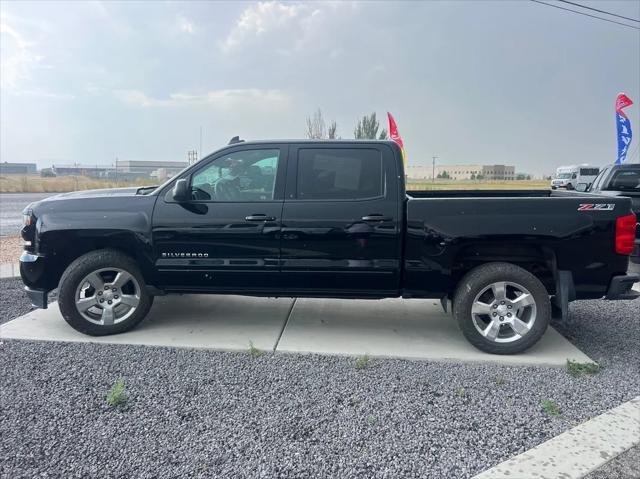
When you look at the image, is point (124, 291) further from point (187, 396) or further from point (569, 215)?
point (569, 215)

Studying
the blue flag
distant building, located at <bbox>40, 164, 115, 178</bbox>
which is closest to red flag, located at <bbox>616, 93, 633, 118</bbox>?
the blue flag

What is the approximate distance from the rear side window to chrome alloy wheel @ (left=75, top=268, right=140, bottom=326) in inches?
76.2

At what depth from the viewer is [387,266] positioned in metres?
4.27

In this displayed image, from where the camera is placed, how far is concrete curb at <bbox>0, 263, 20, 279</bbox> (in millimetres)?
6566

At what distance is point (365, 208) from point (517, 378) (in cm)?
193

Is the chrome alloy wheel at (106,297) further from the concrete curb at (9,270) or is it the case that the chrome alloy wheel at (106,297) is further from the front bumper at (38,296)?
the concrete curb at (9,270)

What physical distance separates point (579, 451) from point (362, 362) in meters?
1.65

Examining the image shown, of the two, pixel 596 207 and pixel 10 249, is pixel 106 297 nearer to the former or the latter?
pixel 596 207

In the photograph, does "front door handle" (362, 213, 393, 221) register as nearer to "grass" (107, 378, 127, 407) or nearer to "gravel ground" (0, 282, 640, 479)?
"gravel ground" (0, 282, 640, 479)

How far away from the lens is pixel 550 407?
3197 millimetres

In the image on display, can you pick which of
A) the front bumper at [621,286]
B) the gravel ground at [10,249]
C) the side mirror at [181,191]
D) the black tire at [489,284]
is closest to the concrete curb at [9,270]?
the gravel ground at [10,249]

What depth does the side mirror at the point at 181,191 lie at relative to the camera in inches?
166

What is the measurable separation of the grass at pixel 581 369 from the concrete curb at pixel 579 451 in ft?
1.95

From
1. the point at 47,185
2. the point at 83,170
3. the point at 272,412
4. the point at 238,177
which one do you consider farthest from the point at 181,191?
the point at 83,170
